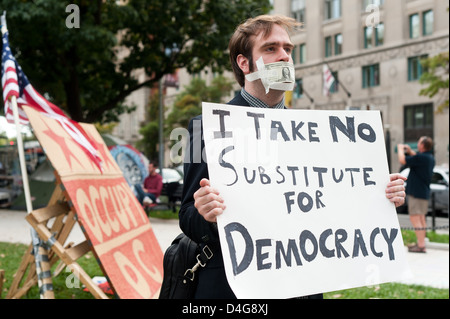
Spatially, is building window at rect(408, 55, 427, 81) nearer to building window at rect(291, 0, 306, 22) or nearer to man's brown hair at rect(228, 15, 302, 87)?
building window at rect(291, 0, 306, 22)

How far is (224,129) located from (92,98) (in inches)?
621

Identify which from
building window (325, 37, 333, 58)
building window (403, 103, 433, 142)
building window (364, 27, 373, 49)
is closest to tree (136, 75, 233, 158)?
building window (325, 37, 333, 58)

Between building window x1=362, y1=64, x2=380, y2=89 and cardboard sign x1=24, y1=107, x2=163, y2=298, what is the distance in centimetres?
3115

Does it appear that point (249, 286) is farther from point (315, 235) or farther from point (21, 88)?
point (21, 88)

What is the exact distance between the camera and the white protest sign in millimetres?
1735

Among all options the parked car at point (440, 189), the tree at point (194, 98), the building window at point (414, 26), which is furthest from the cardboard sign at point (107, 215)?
the tree at point (194, 98)

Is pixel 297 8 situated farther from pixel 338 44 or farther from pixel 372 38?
pixel 372 38

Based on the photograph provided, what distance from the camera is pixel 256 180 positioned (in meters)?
1.81

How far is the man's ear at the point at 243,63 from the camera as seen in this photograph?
198 cm

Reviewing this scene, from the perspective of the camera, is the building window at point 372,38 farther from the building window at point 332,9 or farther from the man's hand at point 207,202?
the man's hand at point 207,202

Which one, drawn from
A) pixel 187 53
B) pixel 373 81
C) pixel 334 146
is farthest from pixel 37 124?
pixel 373 81

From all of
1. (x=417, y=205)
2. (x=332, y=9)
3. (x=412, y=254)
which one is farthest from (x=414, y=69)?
(x=412, y=254)

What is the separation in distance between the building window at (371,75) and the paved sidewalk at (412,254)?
25187mm

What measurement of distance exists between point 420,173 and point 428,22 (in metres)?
24.5
